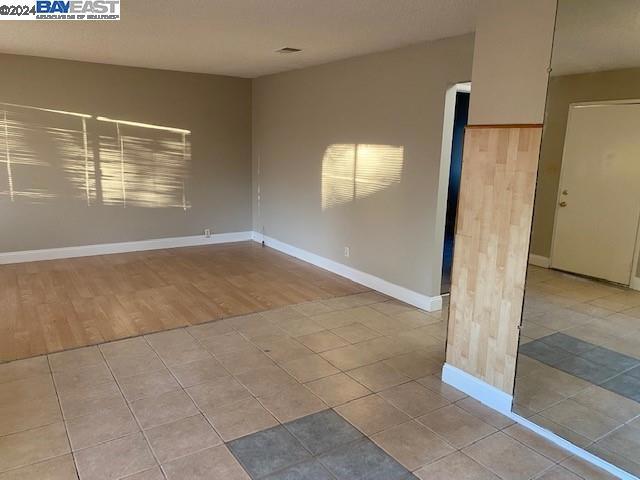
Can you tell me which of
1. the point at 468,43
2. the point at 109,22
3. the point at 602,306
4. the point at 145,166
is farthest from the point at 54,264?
the point at 602,306

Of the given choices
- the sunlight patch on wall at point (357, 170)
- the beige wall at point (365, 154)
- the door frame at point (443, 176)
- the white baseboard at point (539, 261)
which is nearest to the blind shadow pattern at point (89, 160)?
the beige wall at point (365, 154)

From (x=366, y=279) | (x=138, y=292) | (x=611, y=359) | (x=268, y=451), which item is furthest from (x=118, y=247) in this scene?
(x=611, y=359)

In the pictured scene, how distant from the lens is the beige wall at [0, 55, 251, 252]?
17.8 feet

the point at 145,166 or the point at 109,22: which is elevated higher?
the point at 109,22

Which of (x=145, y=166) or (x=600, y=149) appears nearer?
(x=600, y=149)

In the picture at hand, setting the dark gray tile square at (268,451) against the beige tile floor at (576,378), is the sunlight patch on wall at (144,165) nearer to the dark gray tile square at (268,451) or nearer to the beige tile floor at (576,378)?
the dark gray tile square at (268,451)

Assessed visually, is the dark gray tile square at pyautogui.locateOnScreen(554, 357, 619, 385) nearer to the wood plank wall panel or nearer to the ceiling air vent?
the wood plank wall panel

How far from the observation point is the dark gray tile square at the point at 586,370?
2.81m

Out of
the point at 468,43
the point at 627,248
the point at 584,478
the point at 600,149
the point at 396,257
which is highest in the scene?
the point at 468,43

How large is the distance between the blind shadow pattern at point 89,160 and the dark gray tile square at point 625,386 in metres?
5.45

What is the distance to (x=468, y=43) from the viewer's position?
364cm

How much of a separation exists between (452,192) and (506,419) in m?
4.22

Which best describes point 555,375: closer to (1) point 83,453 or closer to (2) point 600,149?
(2) point 600,149

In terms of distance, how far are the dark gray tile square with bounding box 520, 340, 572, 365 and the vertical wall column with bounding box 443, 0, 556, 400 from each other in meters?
0.21
